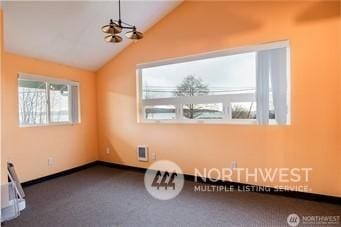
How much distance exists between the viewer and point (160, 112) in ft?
13.0

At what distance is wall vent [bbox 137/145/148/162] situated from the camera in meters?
4.01

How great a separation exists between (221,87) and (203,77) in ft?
1.16

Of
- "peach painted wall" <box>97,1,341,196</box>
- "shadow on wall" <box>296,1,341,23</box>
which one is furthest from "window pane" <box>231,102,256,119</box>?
"shadow on wall" <box>296,1,341,23</box>

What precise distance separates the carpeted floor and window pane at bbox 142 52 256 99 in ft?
5.02

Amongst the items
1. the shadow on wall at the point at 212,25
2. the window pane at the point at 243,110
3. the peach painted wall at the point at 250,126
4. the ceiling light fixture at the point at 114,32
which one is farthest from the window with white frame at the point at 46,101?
the window pane at the point at 243,110

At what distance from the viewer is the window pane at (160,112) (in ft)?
12.6

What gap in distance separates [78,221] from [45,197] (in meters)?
0.94

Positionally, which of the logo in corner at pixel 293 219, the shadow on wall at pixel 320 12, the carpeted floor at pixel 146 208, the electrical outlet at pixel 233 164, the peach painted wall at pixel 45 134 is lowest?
the logo in corner at pixel 293 219

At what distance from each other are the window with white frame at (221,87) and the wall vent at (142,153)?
1.67 ft

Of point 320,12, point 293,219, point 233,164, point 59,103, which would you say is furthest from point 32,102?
point 320,12

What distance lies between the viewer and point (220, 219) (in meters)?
2.35

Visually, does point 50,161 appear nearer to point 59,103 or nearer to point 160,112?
point 59,103

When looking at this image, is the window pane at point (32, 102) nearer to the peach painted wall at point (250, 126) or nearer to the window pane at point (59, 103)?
the window pane at point (59, 103)

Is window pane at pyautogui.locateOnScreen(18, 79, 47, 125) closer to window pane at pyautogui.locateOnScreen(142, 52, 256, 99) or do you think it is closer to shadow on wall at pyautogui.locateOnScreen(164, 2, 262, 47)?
window pane at pyautogui.locateOnScreen(142, 52, 256, 99)
